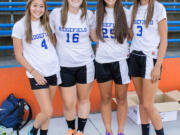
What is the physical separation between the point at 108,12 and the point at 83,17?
21 centimetres

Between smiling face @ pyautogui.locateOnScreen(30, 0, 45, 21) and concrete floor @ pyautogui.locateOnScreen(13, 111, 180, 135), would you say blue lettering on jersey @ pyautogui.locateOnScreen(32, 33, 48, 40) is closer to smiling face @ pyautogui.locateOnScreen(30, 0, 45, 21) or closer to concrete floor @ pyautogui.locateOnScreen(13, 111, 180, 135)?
smiling face @ pyautogui.locateOnScreen(30, 0, 45, 21)

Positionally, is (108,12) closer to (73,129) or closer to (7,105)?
(73,129)

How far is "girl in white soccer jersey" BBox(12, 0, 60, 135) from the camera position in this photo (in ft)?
5.16

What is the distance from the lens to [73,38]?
5.62 ft

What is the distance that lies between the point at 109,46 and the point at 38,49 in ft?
1.86

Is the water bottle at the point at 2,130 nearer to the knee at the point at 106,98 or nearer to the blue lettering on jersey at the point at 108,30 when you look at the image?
the knee at the point at 106,98

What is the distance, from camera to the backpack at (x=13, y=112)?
2213 millimetres

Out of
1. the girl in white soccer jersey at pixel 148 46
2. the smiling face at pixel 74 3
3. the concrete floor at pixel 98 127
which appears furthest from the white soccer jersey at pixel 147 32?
the concrete floor at pixel 98 127

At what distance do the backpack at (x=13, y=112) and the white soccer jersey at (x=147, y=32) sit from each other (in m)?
1.38

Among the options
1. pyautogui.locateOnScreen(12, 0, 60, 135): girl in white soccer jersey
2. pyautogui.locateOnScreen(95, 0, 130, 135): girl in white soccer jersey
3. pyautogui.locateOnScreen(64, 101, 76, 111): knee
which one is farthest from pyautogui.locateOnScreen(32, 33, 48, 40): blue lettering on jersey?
pyautogui.locateOnScreen(64, 101, 76, 111): knee

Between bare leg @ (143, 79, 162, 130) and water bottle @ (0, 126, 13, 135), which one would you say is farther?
water bottle @ (0, 126, 13, 135)

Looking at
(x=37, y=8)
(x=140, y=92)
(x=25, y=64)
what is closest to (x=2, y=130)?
(x=25, y=64)

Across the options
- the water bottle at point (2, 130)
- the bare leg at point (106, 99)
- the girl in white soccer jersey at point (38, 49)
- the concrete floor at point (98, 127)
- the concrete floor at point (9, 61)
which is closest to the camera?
the girl in white soccer jersey at point (38, 49)

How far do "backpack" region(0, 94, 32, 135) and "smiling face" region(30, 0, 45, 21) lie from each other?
106 centimetres
